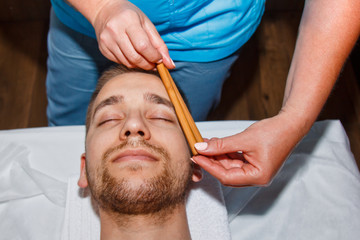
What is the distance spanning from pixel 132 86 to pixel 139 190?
11.7 inches

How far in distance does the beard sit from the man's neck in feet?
0.06

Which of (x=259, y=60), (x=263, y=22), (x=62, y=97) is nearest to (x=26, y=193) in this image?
(x=62, y=97)

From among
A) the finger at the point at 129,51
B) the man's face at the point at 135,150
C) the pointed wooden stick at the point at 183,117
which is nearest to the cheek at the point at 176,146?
the man's face at the point at 135,150

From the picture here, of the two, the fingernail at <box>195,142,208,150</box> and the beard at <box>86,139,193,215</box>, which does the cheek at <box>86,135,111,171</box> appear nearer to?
the beard at <box>86,139,193,215</box>

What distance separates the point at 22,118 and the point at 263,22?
1.48 metres

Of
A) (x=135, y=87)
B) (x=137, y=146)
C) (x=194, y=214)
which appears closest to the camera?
(x=137, y=146)

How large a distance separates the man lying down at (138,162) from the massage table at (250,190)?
22cm

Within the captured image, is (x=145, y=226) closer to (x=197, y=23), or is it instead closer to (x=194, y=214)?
(x=194, y=214)

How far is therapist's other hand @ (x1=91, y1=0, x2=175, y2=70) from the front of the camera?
76 centimetres

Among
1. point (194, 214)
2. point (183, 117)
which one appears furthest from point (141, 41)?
point (194, 214)

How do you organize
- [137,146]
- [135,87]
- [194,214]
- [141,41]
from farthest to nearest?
[194,214]
[135,87]
[137,146]
[141,41]

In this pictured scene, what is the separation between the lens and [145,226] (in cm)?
89

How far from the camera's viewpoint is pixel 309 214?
3.49ft

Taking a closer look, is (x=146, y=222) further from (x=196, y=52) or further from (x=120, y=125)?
(x=196, y=52)
